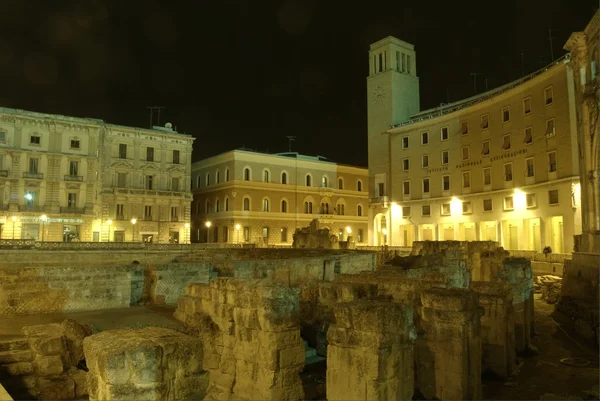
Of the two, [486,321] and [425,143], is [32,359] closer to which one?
[486,321]

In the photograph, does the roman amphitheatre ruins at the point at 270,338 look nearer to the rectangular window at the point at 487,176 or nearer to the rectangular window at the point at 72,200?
the rectangular window at the point at 487,176

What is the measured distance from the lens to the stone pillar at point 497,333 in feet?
38.9

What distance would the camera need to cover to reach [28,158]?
41.6m

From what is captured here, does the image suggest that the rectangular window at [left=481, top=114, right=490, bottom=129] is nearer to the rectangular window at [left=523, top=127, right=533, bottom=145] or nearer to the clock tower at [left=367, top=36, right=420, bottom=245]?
the rectangular window at [left=523, top=127, right=533, bottom=145]

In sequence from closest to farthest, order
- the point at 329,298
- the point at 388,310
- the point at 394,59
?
the point at 388,310 → the point at 329,298 → the point at 394,59

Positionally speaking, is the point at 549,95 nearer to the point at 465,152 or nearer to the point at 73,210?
the point at 465,152

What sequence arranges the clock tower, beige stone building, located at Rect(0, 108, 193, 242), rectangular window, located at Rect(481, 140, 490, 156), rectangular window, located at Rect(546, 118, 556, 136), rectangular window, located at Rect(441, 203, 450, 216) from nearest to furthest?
rectangular window, located at Rect(546, 118, 556, 136), beige stone building, located at Rect(0, 108, 193, 242), rectangular window, located at Rect(481, 140, 490, 156), rectangular window, located at Rect(441, 203, 450, 216), the clock tower

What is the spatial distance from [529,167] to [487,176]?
4.37m

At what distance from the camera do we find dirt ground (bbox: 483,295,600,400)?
10844 millimetres

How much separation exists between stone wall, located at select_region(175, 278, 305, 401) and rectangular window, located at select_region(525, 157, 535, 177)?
113 feet

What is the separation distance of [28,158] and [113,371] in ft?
143

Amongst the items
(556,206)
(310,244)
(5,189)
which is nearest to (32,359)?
(310,244)

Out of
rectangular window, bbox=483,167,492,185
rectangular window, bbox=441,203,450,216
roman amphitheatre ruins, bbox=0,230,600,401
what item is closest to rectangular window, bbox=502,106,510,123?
rectangular window, bbox=483,167,492,185

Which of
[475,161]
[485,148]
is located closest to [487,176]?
[475,161]
